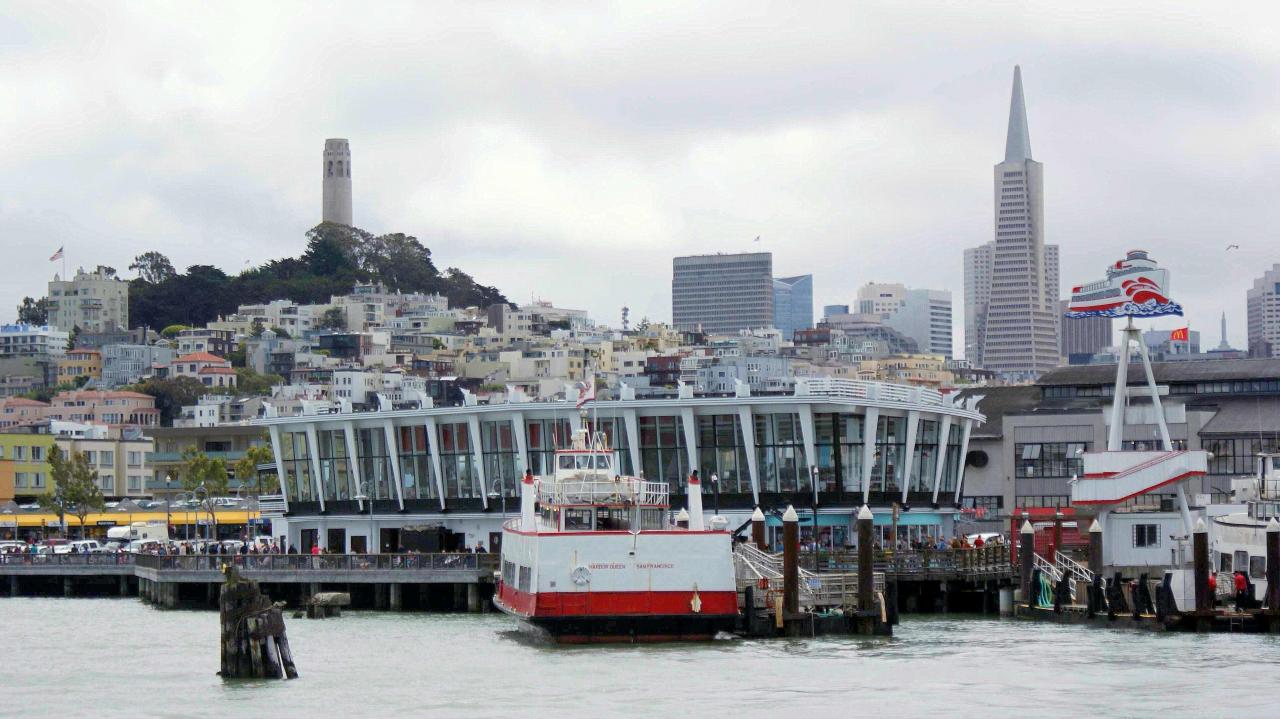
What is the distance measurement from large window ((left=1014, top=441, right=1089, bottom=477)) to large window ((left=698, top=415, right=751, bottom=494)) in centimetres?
2773

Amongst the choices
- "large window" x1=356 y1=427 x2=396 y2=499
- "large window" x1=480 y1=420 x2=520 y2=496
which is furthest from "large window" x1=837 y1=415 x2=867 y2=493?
"large window" x1=356 y1=427 x2=396 y2=499

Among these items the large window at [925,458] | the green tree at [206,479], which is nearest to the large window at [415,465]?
the large window at [925,458]

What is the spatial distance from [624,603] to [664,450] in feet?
113

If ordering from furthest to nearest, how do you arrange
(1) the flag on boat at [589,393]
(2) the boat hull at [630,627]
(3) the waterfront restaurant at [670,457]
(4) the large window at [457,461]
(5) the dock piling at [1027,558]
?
(4) the large window at [457,461]
(3) the waterfront restaurant at [670,457]
(5) the dock piling at [1027,558]
(1) the flag on boat at [589,393]
(2) the boat hull at [630,627]

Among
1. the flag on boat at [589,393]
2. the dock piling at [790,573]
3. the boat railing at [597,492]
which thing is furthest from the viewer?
the flag on boat at [589,393]

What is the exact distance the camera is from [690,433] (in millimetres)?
91875

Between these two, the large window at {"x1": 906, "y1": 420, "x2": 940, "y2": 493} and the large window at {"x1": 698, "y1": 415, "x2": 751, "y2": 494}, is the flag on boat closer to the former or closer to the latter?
the large window at {"x1": 698, "y1": 415, "x2": 751, "y2": 494}

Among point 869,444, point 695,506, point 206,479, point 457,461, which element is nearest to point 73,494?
point 206,479

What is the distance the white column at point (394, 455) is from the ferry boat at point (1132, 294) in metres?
32.9

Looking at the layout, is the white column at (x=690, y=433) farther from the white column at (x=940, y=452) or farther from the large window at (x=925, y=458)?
the white column at (x=940, y=452)

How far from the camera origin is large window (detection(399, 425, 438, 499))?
9794cm

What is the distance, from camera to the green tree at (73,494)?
132 metres

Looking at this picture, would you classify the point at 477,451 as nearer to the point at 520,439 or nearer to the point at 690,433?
the point at 520,439

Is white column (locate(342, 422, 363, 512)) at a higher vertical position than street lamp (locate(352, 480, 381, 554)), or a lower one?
higher
